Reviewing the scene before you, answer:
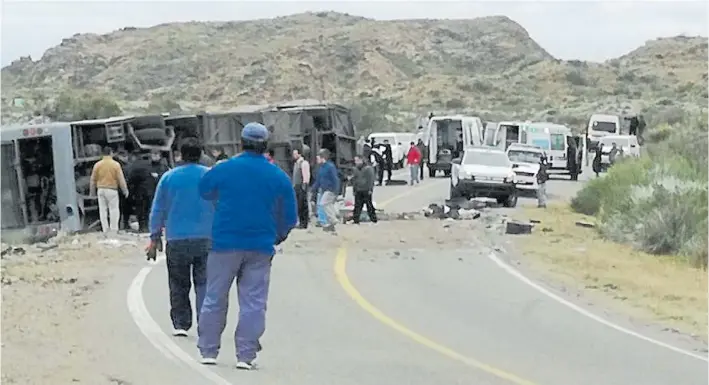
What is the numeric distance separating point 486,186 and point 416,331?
71.6 ft

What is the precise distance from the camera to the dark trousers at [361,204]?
2730 cm

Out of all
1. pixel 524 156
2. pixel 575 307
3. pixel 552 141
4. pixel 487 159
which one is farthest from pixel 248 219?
pixel 552 141

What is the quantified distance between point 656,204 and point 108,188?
1174cm

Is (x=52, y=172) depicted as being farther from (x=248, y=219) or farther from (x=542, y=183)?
(x=248, y=219)

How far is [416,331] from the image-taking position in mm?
13461

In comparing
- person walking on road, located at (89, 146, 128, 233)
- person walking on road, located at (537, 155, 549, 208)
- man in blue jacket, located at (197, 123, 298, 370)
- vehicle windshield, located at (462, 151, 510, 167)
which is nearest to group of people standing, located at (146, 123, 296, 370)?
man in blue jacket, located at (197, 123, 298, 370)

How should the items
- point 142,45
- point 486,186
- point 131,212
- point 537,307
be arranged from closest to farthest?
point 537,307 < point 131,212 < point 486,186 < point 142,45

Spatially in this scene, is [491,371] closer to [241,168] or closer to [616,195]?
[241,168]

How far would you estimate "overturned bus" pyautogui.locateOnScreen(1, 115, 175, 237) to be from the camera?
25.0 metres

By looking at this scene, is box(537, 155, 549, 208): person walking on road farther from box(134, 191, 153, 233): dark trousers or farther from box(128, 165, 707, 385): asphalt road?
box(128, 165, 707, 385): asphalt road

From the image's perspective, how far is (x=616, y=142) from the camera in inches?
2179

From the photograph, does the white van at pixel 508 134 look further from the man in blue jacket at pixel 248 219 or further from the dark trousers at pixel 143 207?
the man in blue jacket at pixel 248 219

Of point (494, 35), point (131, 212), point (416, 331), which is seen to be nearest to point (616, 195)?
point (131, 212)

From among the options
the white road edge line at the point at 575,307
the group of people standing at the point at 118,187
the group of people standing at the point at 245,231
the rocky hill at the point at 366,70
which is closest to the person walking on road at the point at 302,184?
the group of people standing at the point at 118,187
